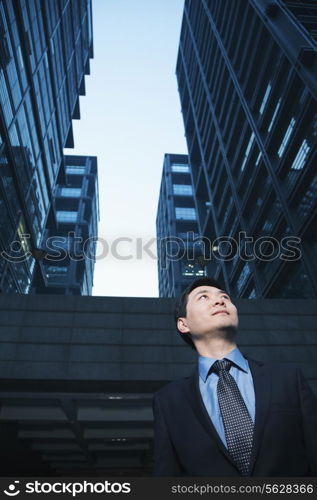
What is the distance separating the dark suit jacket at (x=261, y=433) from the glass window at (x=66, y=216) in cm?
6293

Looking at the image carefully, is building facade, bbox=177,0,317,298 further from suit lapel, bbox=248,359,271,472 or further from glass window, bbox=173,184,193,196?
glass window, bbox=173,184,193,196

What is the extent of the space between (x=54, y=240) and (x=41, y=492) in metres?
54.4

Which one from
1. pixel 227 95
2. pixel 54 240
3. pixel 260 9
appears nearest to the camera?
pixel 260 9

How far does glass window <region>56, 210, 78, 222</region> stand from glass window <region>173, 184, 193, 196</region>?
20.3 meters

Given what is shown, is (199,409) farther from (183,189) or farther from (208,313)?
(183,189)

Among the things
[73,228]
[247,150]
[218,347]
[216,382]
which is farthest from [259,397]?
[73,228]

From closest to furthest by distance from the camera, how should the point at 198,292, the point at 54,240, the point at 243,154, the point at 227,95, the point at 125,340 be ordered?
the point at 198,292
the point at 125,340
the point at 243,154
the point at 227,95
the point at 54,240

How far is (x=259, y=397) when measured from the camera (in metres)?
2.21

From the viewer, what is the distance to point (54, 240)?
5403cm

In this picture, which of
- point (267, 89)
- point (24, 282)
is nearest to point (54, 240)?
point (24, 282)

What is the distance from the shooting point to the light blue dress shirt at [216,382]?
7.41 feet

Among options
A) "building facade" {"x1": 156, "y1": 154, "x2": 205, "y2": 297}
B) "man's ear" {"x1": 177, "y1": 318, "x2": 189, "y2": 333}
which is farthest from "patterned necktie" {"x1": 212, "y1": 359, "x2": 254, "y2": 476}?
"building facade" {"x1": 156, "y1": 154, "x2": 205, "y2": 297}

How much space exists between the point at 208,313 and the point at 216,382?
51 centimetres

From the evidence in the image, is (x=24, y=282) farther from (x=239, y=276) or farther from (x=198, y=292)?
(x=198, y=292)
